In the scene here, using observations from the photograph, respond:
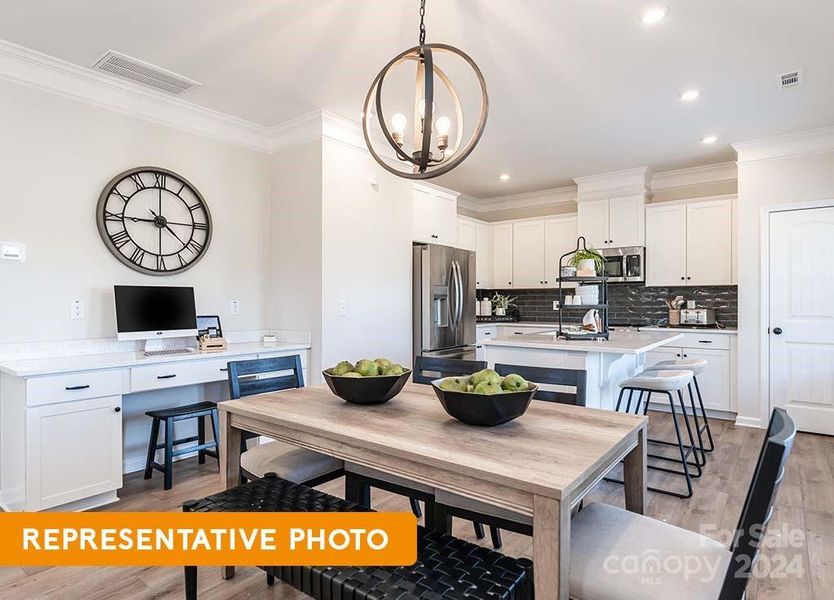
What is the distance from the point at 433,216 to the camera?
16.8 feet

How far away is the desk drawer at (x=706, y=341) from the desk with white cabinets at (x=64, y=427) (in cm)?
488

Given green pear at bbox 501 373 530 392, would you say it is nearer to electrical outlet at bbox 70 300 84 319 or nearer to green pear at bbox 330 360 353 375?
green pear at bbox 330 360 353 375

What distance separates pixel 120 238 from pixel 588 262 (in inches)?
135

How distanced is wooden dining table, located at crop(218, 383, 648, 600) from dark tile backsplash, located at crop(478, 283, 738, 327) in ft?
14.8

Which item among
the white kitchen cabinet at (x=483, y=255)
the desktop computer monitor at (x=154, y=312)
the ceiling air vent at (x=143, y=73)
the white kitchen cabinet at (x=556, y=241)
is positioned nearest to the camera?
the ceiling air vent at (x=143, y=73)

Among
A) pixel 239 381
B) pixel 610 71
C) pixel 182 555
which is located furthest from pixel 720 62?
pixel 182 555

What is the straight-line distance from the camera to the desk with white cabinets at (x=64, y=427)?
2463 mm

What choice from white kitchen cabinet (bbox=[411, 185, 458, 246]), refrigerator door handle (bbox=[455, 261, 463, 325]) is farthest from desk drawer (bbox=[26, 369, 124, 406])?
refrigerator door handle (bbox=[455, 261, 463, 325])

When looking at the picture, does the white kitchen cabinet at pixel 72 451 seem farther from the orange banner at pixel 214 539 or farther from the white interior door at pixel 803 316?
the white interior door at pixel 803 316

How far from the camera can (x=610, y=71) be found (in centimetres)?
311

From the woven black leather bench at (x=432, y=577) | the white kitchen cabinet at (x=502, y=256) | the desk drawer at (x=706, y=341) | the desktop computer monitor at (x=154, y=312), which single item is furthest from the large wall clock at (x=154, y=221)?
the desk drawer at (x=706, y=341)

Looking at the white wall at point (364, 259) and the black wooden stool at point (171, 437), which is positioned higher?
the white wall at point (364, 259)

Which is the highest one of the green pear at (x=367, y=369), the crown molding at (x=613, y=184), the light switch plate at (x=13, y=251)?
the crown molding at (x=613, y=184)

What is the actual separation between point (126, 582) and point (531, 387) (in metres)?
1.92
